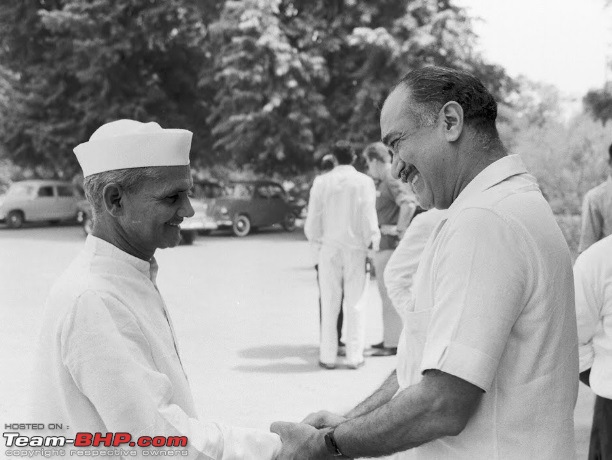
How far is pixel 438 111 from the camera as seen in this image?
200 centimetres

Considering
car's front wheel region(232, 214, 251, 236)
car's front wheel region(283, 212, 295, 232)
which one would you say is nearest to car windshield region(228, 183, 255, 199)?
car's front wheel region(232, 214, 251, 236)

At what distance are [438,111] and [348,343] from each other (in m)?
5.89

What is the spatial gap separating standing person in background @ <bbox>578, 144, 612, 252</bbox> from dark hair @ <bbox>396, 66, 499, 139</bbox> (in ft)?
17.3

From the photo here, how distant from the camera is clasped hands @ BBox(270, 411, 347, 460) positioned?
7.30ft

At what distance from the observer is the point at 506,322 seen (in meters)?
1.80

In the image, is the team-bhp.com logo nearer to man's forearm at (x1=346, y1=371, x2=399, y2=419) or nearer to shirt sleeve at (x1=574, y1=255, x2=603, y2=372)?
man's forearm at (x1=346, y1=371, x2=399, y2=419)

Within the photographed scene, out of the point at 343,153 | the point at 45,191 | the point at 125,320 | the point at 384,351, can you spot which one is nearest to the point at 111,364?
the point at 125,320

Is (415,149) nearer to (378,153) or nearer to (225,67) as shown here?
(378,153)

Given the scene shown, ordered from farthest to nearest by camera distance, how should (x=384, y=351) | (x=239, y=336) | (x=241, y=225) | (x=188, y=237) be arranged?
(x=241, y=225)
(x=188, y=237)
(x=239, y=336)
(x=384, y=351)

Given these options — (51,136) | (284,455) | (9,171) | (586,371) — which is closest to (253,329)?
(586,371)

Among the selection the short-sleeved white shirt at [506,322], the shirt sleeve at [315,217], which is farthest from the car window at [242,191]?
the short-sleeved white shirt at [506,322]

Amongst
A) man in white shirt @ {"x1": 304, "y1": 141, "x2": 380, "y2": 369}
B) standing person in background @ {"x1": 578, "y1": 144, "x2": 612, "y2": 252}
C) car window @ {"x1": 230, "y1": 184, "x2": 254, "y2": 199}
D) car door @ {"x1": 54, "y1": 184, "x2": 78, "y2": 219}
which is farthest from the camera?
car door @ {"x1": 54, "y1": 184, "x2": 78, "y2": 219}

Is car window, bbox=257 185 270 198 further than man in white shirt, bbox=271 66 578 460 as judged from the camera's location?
Yes

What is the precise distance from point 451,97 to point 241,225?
2352 centimetres
